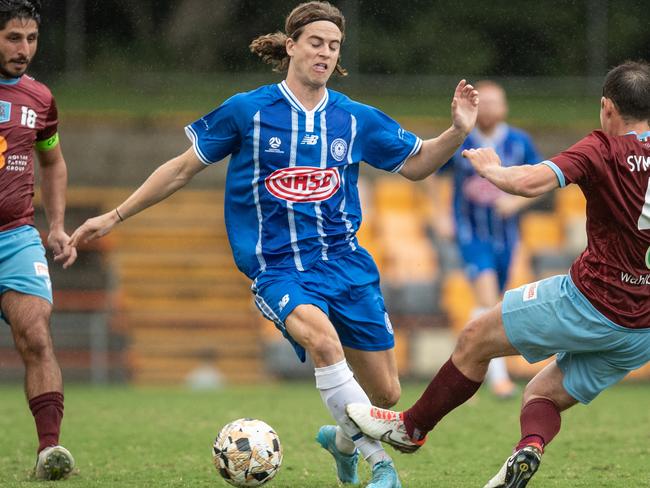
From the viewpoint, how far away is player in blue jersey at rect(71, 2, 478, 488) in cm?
568

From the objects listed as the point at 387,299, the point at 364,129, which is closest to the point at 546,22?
the point at 387,299

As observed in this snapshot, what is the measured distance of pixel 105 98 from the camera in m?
18.4

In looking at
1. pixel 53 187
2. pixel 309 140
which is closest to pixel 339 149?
pixel 309 140

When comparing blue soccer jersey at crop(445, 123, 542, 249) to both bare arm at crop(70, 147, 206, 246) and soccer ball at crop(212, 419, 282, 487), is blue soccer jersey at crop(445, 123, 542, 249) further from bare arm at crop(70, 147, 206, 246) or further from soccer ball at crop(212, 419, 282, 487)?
soccer ball at crop(212, 419, 282, 487)

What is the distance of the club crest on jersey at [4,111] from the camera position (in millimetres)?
6145

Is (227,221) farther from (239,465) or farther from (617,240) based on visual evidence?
(617,240)

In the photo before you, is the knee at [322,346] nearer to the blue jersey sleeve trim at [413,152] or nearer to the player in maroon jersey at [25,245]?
the blue jersey sleeve trim at [413,152]

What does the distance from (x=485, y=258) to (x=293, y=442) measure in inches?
127

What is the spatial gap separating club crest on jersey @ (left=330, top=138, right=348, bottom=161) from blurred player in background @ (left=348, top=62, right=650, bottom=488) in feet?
3.12

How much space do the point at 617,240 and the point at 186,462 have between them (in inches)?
118

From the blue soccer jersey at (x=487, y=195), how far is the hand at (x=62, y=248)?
15.3 ft

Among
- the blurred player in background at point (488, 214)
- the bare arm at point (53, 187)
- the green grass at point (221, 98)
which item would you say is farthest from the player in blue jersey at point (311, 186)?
the green grass at point (221, 98)

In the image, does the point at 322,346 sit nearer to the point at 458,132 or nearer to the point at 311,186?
the point at 311,186

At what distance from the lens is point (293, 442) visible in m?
7.72
